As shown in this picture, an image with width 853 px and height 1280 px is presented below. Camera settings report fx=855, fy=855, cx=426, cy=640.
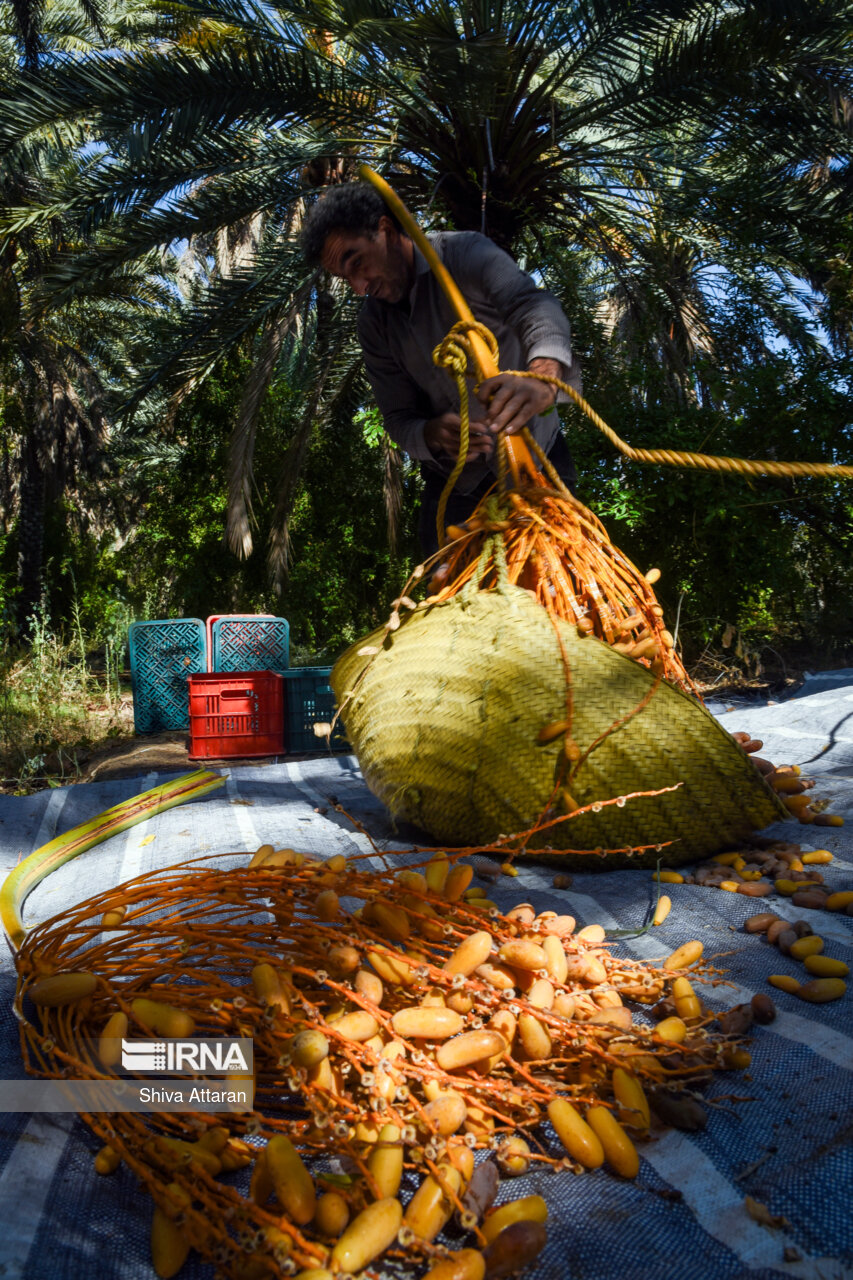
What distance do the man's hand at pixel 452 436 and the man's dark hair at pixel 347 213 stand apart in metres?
0.46

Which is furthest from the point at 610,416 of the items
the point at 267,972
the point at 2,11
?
the point at 2,11

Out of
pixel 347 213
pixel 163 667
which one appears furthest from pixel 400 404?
pixel 163 667

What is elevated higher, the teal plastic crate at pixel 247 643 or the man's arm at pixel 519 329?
the man's arm at pixel 519 329

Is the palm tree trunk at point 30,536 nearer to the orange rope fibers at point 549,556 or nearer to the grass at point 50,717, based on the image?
the grass at point 50,717

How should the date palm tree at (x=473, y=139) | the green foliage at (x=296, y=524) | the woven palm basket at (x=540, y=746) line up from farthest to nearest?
the green foliage at (x=296, y=524) → the date palm tree at (x=473, y=139) → the woven palm basket at (x=540, y=746)

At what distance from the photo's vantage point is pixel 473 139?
4.53m

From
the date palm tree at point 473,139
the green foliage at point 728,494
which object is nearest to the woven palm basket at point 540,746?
the green foliage at point 728,494

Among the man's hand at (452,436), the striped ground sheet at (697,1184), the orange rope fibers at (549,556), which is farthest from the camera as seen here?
the man's hand at (452,436)

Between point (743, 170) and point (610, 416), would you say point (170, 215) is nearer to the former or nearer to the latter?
point (610, 416)

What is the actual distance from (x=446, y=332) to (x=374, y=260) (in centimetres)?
23

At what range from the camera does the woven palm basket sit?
1300mm

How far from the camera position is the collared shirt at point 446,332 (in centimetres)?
185

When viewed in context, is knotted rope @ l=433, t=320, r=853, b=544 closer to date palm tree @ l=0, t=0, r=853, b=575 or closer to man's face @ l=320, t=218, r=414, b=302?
man's face @ l=320, t=218, r=414, b=302

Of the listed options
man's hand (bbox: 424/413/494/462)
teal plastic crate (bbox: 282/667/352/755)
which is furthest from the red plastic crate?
man's hand (bbox: 424/413/494/462)
